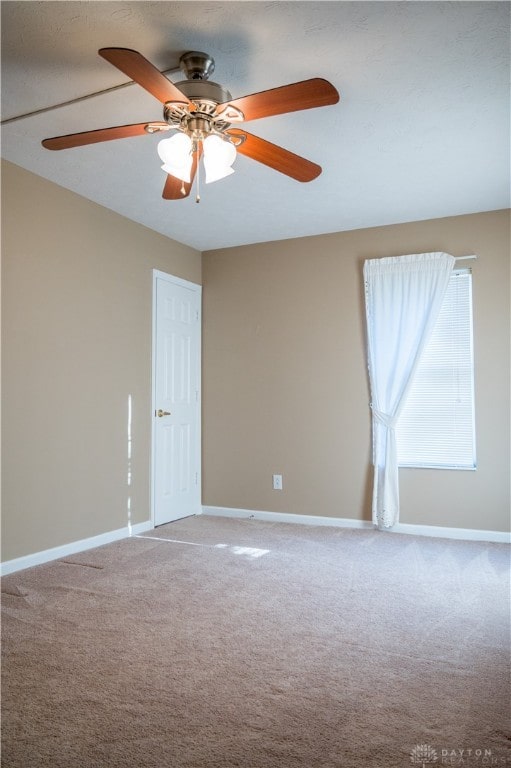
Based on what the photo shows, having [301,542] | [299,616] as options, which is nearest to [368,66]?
[299,616]

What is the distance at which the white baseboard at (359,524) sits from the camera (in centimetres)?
433

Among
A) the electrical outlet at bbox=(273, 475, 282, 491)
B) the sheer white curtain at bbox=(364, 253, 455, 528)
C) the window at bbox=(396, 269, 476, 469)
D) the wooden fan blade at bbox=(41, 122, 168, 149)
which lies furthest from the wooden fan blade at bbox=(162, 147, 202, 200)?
the electrical outlet at bbox=(273, 475, 282, 491)

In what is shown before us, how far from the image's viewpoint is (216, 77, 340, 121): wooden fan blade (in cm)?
198

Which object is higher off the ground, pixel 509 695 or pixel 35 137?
pixel 35 137

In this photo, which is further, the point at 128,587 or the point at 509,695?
the point at 128,587

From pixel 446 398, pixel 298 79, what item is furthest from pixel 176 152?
pixel 446 398

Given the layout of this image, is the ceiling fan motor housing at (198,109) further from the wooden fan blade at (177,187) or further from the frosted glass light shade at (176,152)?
the wooden fan blade at (177,187)

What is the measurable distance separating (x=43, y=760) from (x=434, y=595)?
2.18 metres

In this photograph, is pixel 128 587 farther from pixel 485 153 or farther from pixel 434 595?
pixel 485 153

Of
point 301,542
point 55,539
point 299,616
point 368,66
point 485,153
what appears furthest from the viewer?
point 301,542

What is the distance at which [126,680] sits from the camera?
6.98 feet

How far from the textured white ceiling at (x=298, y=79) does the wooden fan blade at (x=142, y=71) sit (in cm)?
35

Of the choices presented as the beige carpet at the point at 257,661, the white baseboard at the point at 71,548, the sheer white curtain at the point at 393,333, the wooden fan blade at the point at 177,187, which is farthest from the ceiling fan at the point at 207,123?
the white baseboard at the point at 71,548

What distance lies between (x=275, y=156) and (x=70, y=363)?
2.17m
